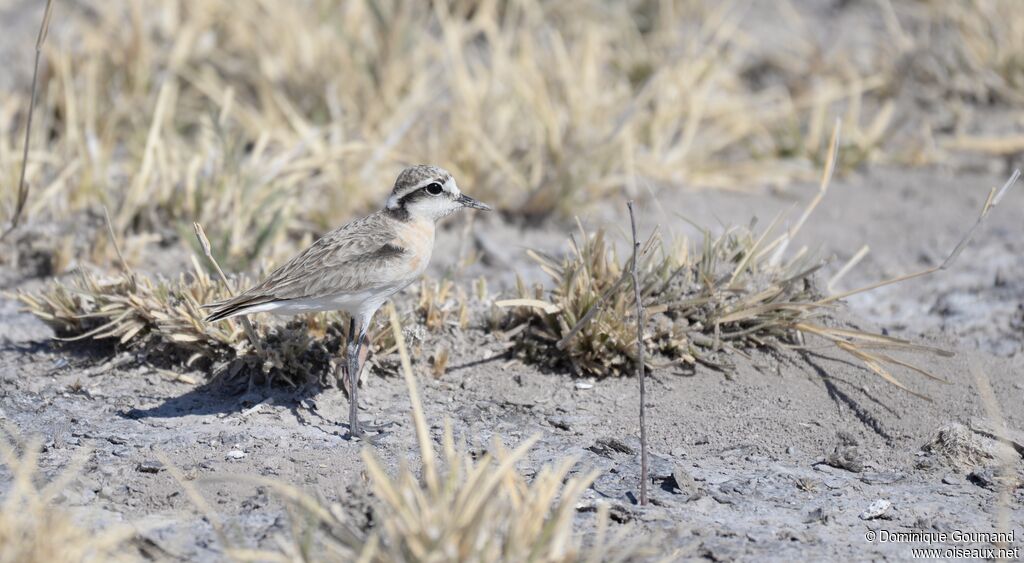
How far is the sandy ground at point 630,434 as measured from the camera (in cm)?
425

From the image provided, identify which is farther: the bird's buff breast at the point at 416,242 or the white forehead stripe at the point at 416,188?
the white forehead stripe at the point at 416,188

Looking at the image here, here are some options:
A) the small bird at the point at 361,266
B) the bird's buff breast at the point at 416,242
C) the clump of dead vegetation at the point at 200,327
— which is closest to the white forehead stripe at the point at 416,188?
the small bird at the point at 361,266

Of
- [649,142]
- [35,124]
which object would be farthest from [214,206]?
[649,142]

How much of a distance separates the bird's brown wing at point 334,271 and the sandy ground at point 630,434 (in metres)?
0.58

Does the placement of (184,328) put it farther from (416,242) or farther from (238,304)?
(416,242)

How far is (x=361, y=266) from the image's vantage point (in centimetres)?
503

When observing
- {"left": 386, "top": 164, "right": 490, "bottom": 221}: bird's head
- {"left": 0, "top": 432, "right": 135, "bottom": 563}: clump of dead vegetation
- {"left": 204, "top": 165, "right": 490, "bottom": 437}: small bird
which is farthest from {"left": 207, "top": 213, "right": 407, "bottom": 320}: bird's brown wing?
{"left": 0, "top": 432, "right": 135, "bottom": 563}: clump of dead vegetation

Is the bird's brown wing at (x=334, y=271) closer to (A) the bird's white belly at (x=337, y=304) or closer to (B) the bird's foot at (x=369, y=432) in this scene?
(A) the bird's white belly at (x=337, y=304)

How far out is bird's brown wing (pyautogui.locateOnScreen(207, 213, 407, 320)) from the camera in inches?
193

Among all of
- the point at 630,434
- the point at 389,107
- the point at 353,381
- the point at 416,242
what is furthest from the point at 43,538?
the point at 389,107

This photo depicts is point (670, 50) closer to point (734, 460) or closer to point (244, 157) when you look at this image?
point (244, 157)

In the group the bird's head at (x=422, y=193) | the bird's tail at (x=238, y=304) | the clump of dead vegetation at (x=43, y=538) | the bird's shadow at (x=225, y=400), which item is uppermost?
the bird's head at (x=422, y=193)

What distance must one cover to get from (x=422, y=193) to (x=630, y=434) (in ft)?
5.08

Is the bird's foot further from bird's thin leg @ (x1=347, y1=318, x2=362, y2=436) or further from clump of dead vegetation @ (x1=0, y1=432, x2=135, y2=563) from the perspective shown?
clump of dead vegetation @ (x1=0, y1=432, x2=135, y2=563)
